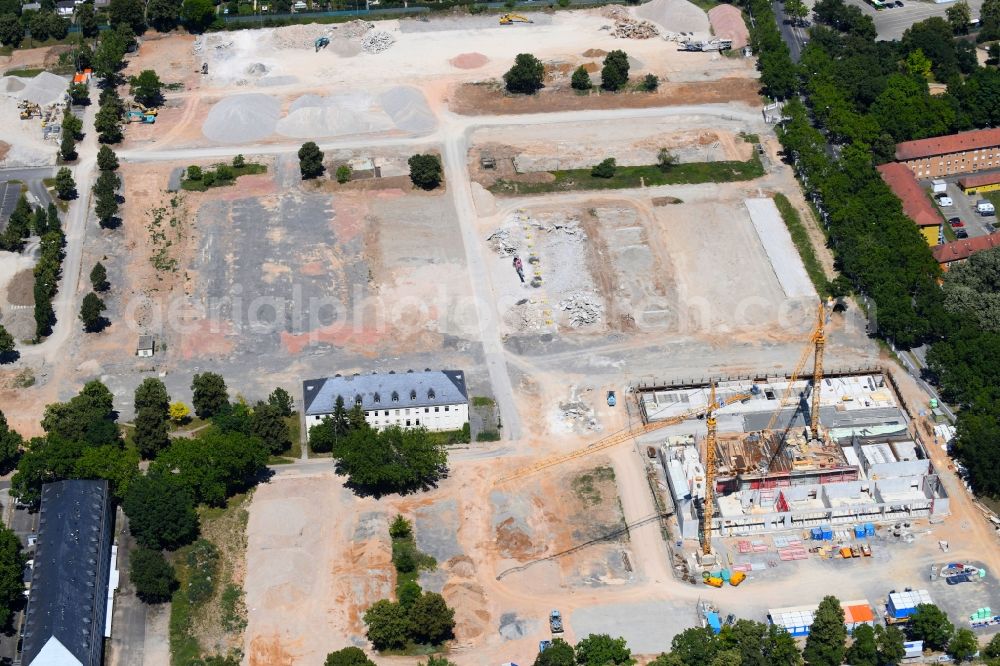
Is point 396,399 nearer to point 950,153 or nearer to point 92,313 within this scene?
point 92,313

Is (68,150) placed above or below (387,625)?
above

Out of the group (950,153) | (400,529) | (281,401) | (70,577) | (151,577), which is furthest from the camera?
(950,153)

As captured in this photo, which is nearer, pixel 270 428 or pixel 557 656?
pixel 557 656

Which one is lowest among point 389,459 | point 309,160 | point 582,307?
point 389,459

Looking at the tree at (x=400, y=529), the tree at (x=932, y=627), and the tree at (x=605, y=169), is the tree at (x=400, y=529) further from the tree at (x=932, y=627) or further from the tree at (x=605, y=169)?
the tree at (x=605, y=169)

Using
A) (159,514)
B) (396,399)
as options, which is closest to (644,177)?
(396,399)

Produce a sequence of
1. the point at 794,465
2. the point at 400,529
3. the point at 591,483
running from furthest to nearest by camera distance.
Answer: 1. the point at 591,483
2. the point at 794,465
3. the point at 400,529
